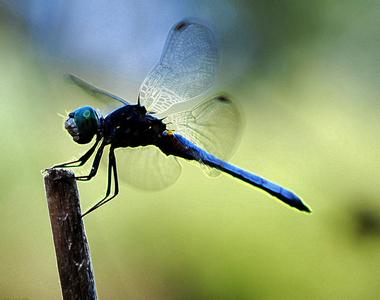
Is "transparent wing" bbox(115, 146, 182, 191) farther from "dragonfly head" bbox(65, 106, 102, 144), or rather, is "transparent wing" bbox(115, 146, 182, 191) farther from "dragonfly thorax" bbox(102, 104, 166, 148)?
"dragonfly head" bbox(65, 106, 102, 144)

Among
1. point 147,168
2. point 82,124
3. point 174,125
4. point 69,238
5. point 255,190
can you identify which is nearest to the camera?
point 69,238

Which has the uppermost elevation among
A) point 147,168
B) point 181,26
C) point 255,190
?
point 181,26

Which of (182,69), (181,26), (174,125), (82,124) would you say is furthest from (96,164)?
(181,26)

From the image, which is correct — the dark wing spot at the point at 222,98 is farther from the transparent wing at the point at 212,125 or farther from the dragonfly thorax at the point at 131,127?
the dragonfly thorax at the point at 131,127

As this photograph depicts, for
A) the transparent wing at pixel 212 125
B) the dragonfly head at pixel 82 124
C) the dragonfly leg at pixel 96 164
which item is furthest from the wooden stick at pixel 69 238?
the transparent wing at pixel 212 125

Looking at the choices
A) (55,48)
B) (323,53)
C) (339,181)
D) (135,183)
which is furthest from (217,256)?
(55,48)

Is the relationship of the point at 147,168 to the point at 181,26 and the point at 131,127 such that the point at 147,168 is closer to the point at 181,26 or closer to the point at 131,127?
the point at 131,127

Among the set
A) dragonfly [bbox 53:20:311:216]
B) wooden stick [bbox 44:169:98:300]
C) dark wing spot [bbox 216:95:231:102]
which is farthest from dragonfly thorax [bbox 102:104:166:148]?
wooden stick [bbox 44:169:98:300]
